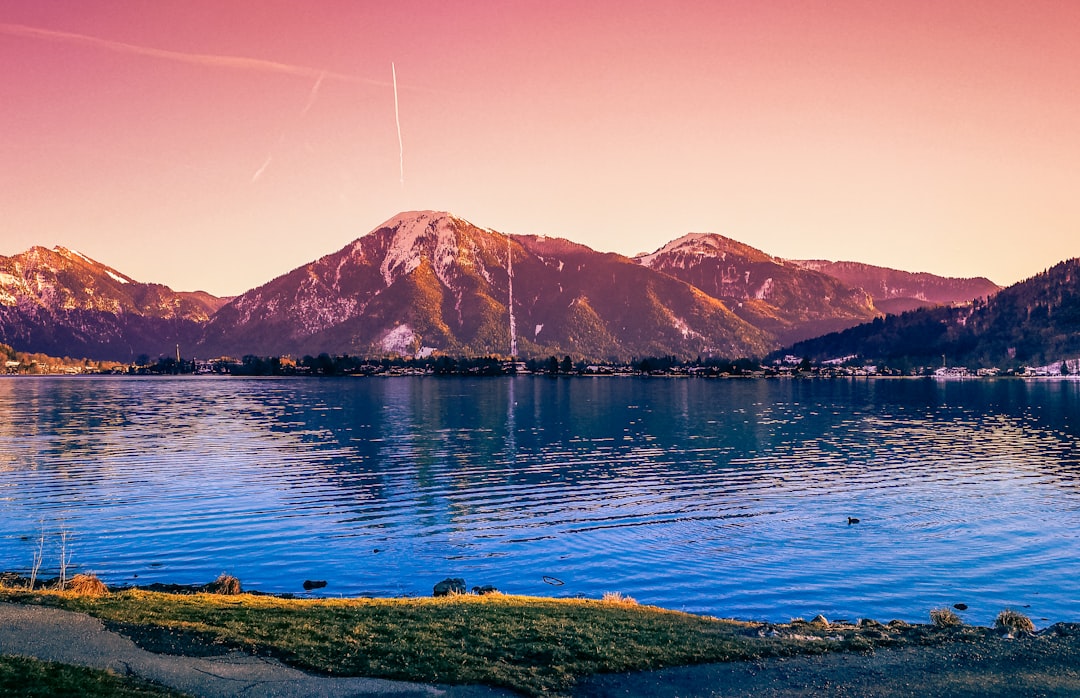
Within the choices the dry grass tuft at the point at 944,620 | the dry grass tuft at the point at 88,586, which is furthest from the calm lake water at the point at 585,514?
the dry grass tuft at the point at 88,586

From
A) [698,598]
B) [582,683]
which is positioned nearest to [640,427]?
[698,598]

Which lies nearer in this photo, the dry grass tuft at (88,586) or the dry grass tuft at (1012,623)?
the dry grass tuft at (1012,623)

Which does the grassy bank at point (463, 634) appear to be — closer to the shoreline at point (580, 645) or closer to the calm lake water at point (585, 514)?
the shoreline at point (580, 645)

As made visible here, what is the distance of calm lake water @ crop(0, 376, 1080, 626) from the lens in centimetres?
3662

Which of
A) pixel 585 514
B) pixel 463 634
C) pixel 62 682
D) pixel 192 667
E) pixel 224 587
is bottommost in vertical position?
pixel 585 514

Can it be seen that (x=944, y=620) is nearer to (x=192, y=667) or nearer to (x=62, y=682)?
(x=192, y=667)

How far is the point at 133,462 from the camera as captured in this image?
260ft

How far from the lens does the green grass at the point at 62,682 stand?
15727mm

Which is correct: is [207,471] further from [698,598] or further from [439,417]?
[439,417]

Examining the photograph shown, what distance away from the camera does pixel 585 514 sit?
53.8 m

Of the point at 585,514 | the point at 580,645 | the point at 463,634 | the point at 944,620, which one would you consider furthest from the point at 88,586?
the point at 585,514

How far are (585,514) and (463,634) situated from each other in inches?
1261

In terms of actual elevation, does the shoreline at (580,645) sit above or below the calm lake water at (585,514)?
above

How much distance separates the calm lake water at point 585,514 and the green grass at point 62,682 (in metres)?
17.3
